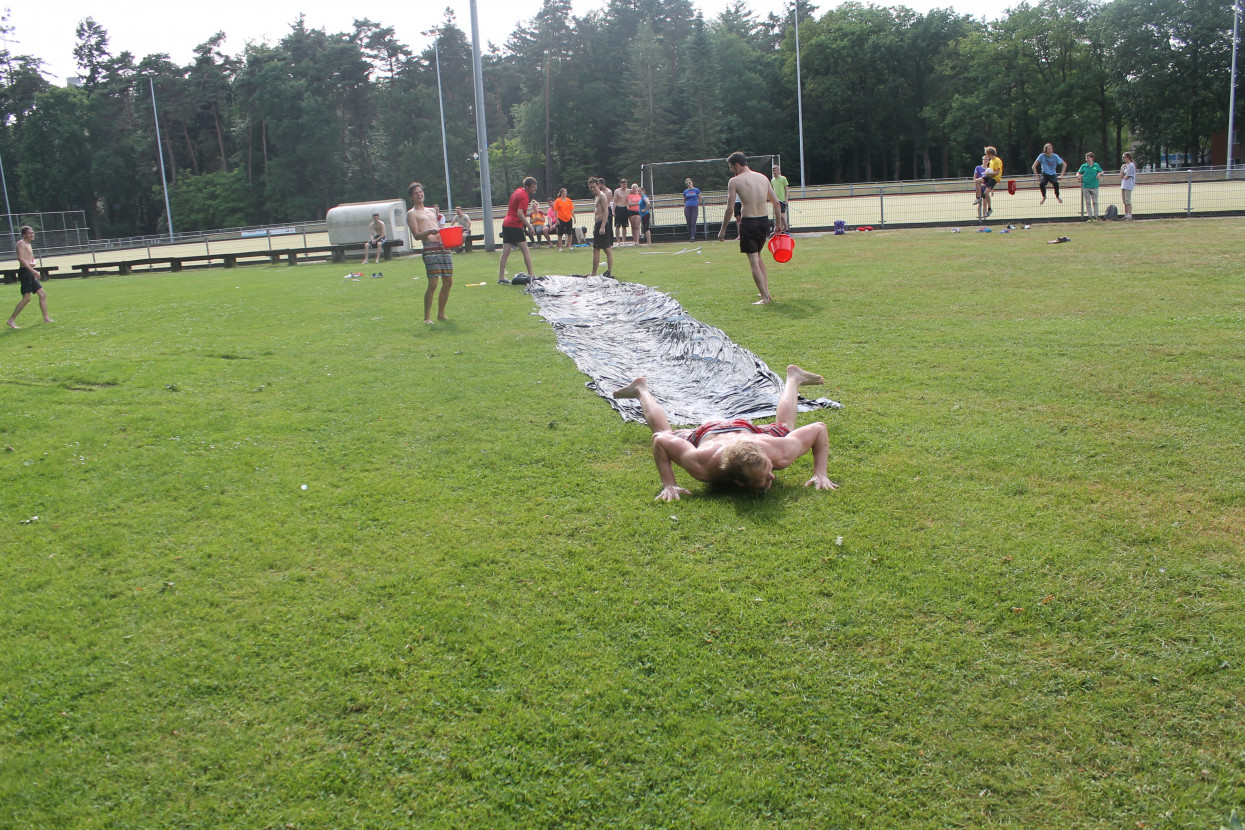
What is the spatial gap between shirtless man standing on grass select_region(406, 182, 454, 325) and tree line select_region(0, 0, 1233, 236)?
5415 centimetres

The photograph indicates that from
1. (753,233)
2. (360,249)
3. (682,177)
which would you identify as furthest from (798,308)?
(682,177)

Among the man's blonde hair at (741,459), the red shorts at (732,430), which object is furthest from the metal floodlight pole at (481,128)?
the man's blonde hair at (741,459)

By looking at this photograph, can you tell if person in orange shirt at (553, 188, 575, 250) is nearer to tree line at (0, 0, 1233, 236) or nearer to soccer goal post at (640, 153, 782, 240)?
soccer goal post at (640, 153, 782, 240)

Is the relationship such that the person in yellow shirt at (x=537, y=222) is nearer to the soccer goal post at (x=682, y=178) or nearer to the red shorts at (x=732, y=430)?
the soccer goal post at (x=682, y=178)

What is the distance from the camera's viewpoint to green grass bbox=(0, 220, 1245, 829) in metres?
2.72

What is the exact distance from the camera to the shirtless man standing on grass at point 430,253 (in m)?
11.2

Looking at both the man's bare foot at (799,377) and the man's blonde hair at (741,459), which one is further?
the man's bare foot at (799,377)

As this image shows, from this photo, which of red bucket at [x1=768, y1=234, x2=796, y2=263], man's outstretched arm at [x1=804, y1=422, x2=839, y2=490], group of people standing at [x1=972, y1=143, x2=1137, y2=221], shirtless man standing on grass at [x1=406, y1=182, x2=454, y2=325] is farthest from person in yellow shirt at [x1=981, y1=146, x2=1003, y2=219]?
man's outstretched arm at [x1=804, y1=422, x2=839, y2=490]

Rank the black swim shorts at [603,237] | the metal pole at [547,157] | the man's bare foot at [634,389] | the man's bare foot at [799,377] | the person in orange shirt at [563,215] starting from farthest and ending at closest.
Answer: the metal pole at [547,157] < the person in orange shirt at [563,215] < the black swim shorts at [603,237] < the man's bare foot at [634,389] < the man's bare foot at [799,377]

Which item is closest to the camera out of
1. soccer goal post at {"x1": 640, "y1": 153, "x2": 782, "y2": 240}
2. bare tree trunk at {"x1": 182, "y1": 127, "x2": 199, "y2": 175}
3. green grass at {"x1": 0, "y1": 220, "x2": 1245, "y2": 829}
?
green grass at {"x1": 0, "y1": 220, "x2": 1245, "y2": 829}

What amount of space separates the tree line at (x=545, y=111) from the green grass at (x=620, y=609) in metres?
60.1

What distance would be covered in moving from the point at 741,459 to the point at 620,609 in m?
1.33

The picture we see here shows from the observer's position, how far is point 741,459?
185 inches

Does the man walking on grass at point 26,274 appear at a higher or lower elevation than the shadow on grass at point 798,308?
higher
